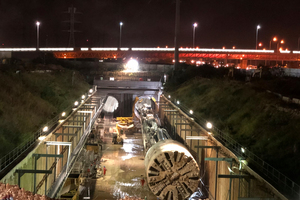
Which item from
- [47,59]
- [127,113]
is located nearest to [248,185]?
[127,113]

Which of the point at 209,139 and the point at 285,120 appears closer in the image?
the point at 285,120

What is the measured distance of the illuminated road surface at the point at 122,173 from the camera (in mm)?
22969

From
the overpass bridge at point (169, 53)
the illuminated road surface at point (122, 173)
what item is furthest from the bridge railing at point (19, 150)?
the overpass bridge at point (169, 53)

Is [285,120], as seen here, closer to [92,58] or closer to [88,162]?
[88,162]

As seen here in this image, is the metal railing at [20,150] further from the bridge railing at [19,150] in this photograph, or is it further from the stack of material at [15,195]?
the stack of material at [15,195]

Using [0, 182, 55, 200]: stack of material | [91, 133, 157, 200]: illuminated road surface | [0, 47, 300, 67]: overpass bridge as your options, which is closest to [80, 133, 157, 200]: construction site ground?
[91, 133, 157, 200]: illuminated road surface

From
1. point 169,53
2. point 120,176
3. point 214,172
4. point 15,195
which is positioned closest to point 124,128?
point 120,176

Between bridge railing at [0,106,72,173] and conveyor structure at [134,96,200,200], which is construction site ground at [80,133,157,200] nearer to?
conveyor structure at [134,96,200,200]

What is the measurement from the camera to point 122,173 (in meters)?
27.4

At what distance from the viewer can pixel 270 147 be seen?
52.9ft

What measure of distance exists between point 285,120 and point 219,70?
38.2m

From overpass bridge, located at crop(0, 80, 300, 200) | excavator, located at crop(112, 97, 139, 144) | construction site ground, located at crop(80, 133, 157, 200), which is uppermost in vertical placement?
overpass bridge, located at crop(0, 80, 300, 200)

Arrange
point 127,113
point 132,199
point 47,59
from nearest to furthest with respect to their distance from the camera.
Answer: point 132,199 → point 127,113 → point 47,59

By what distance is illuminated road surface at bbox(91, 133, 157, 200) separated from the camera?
23.0 metres
